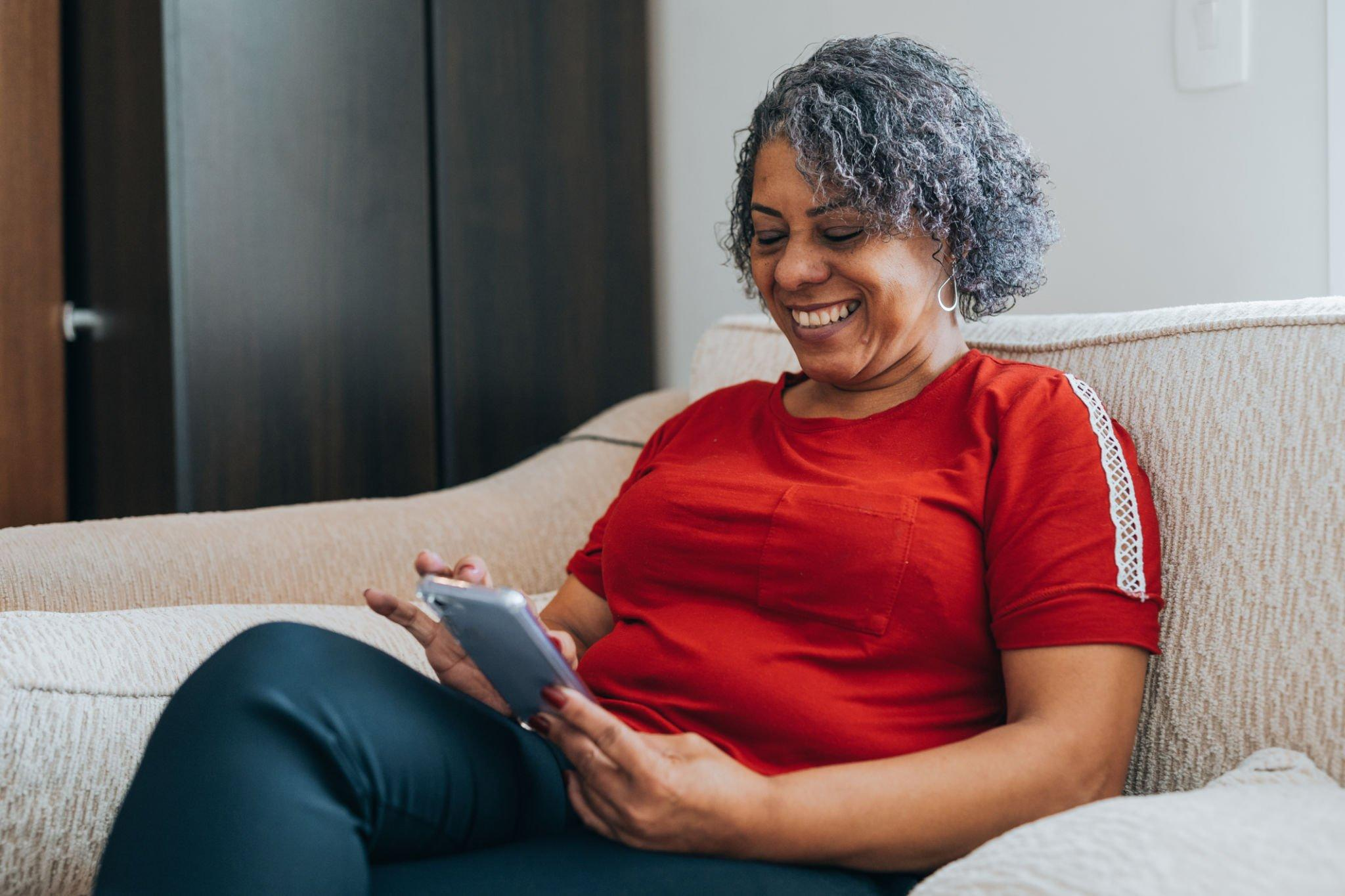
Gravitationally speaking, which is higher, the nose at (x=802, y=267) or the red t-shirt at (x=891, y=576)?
the nose at (x=802, y=267)

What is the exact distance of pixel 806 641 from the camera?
3.16 feet

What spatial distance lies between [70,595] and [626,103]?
4.75 ft

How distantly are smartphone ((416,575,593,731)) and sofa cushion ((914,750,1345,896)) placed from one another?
283 mm

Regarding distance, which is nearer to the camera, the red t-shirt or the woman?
the woman

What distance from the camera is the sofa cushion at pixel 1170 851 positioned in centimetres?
62

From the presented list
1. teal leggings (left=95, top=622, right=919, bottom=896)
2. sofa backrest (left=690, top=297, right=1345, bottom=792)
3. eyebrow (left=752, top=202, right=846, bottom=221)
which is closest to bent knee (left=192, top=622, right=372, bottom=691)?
teal leggings (left=95, top=622, right=919, bottom=896)

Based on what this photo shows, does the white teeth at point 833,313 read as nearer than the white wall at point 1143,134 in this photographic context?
Yes

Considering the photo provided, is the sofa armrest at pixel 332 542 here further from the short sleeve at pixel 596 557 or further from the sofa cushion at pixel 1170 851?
the sofa cushion at pixel 1170 851

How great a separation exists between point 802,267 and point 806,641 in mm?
345

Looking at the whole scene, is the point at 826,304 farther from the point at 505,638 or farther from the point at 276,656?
the point at 276,656

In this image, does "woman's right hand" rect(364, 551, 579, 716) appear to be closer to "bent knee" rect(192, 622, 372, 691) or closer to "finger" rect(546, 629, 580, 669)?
"finger" rect(546, 629, 580, 669)

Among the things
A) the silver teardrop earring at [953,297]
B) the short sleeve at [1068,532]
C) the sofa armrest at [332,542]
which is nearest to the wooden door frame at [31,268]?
the sofa armrest at [332,542]

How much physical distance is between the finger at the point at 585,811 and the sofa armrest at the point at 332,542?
0.58 metres

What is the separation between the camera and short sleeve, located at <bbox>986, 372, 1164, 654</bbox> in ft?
2.84
